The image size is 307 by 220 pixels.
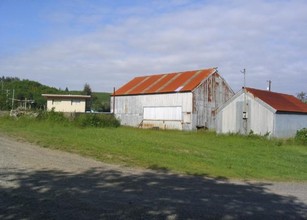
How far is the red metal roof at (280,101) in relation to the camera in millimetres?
34031

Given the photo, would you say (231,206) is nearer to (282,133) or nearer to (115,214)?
(115,214)

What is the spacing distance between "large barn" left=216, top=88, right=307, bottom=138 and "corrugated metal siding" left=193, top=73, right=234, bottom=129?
340cm

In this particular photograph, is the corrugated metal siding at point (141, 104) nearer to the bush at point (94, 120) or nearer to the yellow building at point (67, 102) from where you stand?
the bush at point (94, 120)

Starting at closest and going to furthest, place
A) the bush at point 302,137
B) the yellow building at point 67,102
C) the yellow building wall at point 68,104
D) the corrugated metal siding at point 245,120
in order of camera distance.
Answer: the bush at point 302,137 < the corrugated metal siding at point 245,120 < the yellow building at point 67,102 < the yellow building wall at point 68,104

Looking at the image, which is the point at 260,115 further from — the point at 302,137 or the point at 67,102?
the point at 67,102

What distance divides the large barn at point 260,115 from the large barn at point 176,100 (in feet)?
12.5

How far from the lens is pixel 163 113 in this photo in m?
42.7

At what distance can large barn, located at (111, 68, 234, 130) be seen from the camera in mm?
40281

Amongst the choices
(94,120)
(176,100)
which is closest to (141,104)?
(176,100)

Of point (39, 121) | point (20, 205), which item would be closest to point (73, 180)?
point (20, 205)

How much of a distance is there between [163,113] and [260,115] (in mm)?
11796

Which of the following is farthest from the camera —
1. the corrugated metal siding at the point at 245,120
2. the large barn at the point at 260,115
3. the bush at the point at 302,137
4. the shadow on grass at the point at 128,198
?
the corrugated metal siding at the point at 245,120

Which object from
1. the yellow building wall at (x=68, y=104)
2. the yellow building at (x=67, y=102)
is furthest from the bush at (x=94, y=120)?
the yellow building wall at (x=68, y=104)

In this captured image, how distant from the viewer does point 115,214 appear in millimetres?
6555
